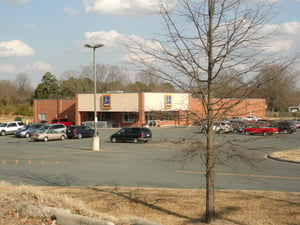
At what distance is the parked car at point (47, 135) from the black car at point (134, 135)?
7.21 metres

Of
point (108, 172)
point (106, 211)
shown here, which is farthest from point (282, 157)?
point (106, 211)

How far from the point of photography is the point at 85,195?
12.5 metres

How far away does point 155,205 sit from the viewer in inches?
445

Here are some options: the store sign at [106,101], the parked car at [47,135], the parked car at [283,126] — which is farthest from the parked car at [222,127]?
the store sign at [106,101]

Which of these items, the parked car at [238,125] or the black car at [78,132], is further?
the black car at [78,132]

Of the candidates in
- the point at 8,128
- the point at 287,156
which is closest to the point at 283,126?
the point at 287,156

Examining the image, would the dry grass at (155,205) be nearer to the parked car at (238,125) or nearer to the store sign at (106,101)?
the parked car at (238,125)

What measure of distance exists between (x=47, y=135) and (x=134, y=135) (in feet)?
31.9

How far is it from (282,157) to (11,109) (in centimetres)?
8875

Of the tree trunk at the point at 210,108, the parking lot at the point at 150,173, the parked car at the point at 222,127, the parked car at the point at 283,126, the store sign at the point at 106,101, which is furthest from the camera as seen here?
the store sign at the point at 106,101

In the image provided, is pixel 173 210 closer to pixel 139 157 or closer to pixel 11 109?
pixel 139 157

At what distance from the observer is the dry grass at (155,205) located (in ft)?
29.6

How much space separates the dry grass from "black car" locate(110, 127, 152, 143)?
23296mm

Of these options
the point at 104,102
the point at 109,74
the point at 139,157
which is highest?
the point at 109,74
